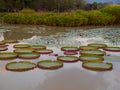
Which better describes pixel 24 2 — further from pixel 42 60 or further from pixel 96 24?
pixel 42 60

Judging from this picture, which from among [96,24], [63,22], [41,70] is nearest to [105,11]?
[96,24]

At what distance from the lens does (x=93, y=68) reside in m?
5.05

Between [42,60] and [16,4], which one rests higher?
[16,4]

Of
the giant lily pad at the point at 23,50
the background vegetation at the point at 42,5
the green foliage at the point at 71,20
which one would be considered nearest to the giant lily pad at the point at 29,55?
the giant lily pad at the point at 23,50

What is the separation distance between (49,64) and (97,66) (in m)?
0.97

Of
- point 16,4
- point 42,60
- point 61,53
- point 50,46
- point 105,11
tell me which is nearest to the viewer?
point 42,60

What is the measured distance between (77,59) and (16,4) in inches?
695

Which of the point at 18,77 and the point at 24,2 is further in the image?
the point at 24,2

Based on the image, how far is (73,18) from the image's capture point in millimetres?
12797

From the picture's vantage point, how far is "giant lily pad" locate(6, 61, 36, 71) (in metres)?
4.95

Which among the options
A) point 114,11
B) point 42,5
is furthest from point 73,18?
point 42,5

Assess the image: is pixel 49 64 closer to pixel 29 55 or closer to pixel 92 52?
pixel 29 55

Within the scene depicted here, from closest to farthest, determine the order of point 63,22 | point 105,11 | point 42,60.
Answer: point 42,60 → point 63,22 → point 105,11

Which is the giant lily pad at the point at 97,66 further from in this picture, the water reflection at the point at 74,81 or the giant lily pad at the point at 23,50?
the giant lily pad at the point at 23,50
